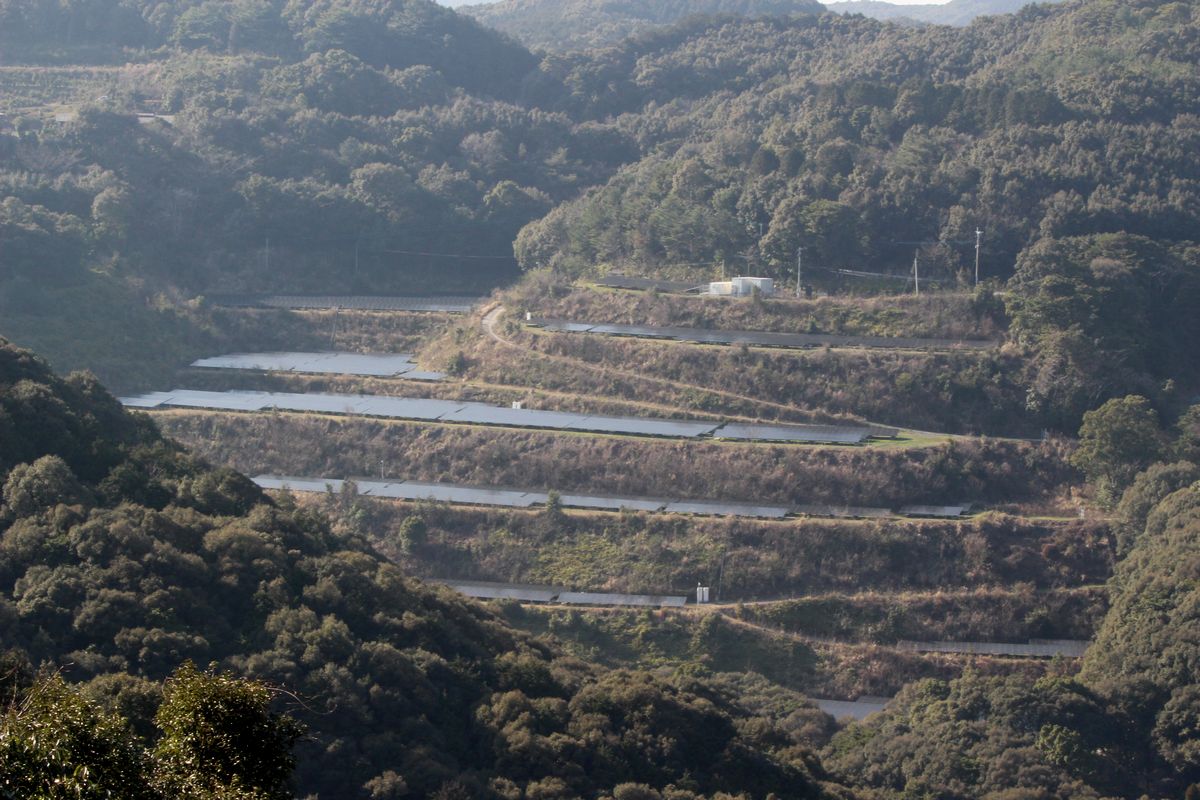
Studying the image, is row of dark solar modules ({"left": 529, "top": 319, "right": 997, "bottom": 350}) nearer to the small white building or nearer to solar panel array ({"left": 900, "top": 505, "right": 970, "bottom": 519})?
the small white building

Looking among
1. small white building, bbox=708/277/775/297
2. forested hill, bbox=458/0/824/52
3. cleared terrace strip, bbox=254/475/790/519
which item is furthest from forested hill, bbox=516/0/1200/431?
forested hill, bbox=458/0/824/52

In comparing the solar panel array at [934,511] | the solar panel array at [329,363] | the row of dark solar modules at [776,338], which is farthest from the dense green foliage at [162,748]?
the solar panel array at [329,363]

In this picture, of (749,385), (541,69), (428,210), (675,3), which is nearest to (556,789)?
(749,385)

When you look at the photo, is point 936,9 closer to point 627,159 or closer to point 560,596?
point 627,159

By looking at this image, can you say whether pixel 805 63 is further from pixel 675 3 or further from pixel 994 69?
pixel 675 3

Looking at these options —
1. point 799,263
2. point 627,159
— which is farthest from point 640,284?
point 627,159

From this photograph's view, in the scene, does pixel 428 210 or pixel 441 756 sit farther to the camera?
pixel 428 210
